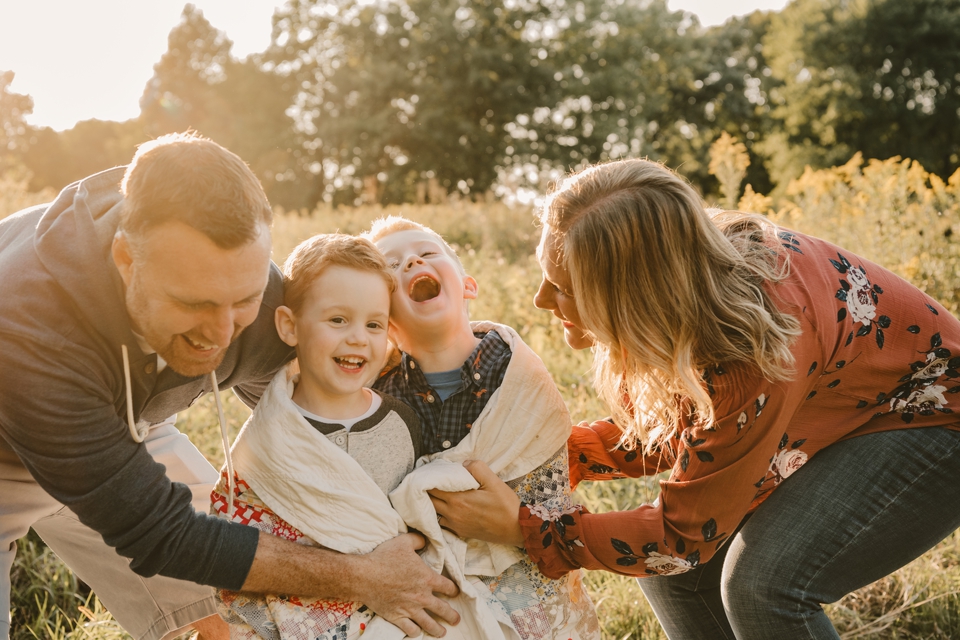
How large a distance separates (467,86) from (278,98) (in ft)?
24.9

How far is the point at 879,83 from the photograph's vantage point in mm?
20859

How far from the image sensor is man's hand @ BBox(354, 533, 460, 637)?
1917mm

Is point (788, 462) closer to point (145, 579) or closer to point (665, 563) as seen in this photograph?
point (665, 563)

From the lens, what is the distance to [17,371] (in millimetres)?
1710

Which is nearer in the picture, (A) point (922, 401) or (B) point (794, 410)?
(B) point (794, 410)

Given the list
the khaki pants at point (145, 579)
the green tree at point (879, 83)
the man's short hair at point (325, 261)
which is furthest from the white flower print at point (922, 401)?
the green tree at point (879, 83)

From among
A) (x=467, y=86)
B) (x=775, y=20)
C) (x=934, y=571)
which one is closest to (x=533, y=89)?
(x=467, y=86)

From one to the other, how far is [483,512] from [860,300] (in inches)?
48.5

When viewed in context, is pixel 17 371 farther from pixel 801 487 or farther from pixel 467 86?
pixel 467 86

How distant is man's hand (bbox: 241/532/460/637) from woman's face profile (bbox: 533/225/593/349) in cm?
87

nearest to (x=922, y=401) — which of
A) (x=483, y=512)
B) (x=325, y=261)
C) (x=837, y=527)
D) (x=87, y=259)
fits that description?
(x=837, y=527)

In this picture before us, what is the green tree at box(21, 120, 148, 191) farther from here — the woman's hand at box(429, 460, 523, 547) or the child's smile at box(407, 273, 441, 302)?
the woman's hand at box(429, 460, 523, 547)

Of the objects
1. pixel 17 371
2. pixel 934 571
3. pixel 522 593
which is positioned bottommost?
pixel 934 571

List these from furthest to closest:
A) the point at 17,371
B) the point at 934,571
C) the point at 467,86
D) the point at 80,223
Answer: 1. the point at 467,86
2. the point at 934,571
3. the point at 80,223
4. the point at 17,371
